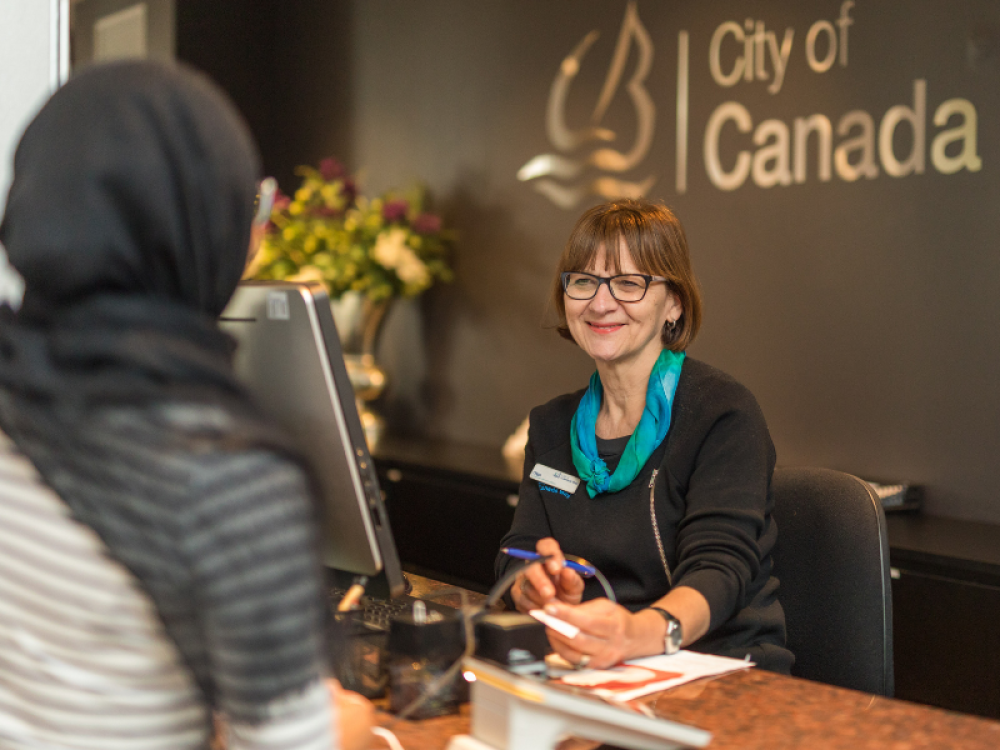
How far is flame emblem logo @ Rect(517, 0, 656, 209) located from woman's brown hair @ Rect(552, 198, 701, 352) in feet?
5.46

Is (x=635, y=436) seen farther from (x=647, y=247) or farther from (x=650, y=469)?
(x=647, y=247)

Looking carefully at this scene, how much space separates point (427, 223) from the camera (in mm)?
4148

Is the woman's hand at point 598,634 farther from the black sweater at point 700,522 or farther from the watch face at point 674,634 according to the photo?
the black sweater at point 700,522

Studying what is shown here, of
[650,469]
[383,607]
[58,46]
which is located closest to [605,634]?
[383,607]

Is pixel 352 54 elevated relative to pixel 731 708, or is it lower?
elevated

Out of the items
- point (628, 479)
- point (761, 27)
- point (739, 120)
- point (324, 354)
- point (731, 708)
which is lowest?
point (731, 708)

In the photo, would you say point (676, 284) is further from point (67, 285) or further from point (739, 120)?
point (739, 120)

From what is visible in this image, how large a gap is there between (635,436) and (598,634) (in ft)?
1.81

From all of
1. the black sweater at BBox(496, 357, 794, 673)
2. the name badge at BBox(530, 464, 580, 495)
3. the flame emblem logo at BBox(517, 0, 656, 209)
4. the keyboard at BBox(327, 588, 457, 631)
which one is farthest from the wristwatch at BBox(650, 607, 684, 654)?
the flame emblem logo at BBox(517, 0, 656, 209)

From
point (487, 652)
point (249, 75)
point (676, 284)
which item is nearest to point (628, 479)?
point (676, 284)

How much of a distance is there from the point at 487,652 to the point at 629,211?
38.6 inches

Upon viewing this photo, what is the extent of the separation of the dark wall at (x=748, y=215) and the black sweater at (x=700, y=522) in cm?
129

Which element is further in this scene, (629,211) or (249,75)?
(249,75)

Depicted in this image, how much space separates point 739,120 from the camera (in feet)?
10.5
